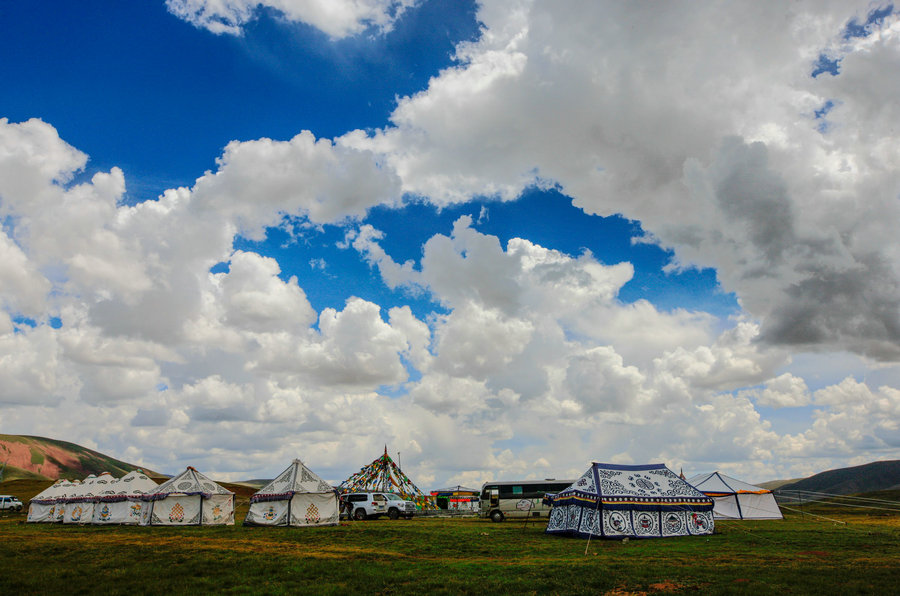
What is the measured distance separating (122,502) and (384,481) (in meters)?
24.2

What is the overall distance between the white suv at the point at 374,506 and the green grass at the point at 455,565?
15268mm

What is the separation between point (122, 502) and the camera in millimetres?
35719

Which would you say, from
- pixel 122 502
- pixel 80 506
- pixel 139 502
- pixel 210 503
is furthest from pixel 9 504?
pixel 210 503

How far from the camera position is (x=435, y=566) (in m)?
15.1

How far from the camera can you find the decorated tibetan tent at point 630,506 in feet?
75.6

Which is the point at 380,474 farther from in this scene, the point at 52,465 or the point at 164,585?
the point at 52,465

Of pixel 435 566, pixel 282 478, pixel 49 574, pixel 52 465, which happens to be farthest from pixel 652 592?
pixel 52 465

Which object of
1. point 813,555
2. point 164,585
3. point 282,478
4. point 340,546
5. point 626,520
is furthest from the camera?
point 282,478

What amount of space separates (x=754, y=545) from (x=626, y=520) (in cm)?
493

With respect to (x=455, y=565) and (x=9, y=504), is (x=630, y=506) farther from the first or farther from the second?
(x=9, y=504)

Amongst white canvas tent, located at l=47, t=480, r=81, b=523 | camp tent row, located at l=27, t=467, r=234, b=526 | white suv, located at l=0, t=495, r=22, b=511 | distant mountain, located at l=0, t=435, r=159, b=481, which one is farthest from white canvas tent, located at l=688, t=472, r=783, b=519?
distant mountain, located at l=0, t=435, r=159, b=481

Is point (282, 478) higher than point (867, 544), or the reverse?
point (282, 478)

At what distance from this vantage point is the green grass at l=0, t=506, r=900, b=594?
11961 millimetres

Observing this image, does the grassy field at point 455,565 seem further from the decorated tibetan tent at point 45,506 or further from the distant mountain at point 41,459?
the distant mountain at point 41,459
